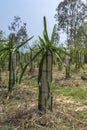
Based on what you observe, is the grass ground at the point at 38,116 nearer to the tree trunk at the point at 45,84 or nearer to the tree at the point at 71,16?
the tree trunk at the point at 45,84

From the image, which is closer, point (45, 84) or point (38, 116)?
point (38, 116)

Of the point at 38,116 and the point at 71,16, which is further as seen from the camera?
the point at 71,16

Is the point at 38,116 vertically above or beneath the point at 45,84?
beneath

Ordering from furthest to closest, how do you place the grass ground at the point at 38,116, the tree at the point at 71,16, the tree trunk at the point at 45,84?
1. the tree at the point at 71,16
2. the tree trunk at the point at 45,84
3. the grass ground at the point at 38,116

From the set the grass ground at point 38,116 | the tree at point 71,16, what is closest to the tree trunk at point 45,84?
the grass ground at point 38,116

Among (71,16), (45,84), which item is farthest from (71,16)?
(45,84)

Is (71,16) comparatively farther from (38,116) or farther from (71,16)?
(38,116)

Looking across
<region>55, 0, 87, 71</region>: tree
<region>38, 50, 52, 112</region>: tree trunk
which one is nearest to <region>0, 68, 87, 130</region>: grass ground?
<region>38, 50, 52, 112</region>: tree trunk

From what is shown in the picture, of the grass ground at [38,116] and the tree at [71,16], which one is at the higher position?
the tree at [71,16]

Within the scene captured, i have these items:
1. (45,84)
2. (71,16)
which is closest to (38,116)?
(45,84)

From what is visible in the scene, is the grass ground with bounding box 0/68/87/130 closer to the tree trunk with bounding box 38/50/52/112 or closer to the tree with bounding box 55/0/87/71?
the tree trunk with bounding box 38/50/52/112

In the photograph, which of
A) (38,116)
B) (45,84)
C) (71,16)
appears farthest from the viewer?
(71,16)

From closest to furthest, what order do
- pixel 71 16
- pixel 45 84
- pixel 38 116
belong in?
pixel 38 116
pixel 45 84
pixel 71 16

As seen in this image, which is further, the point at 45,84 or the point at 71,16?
the point at 71,16
